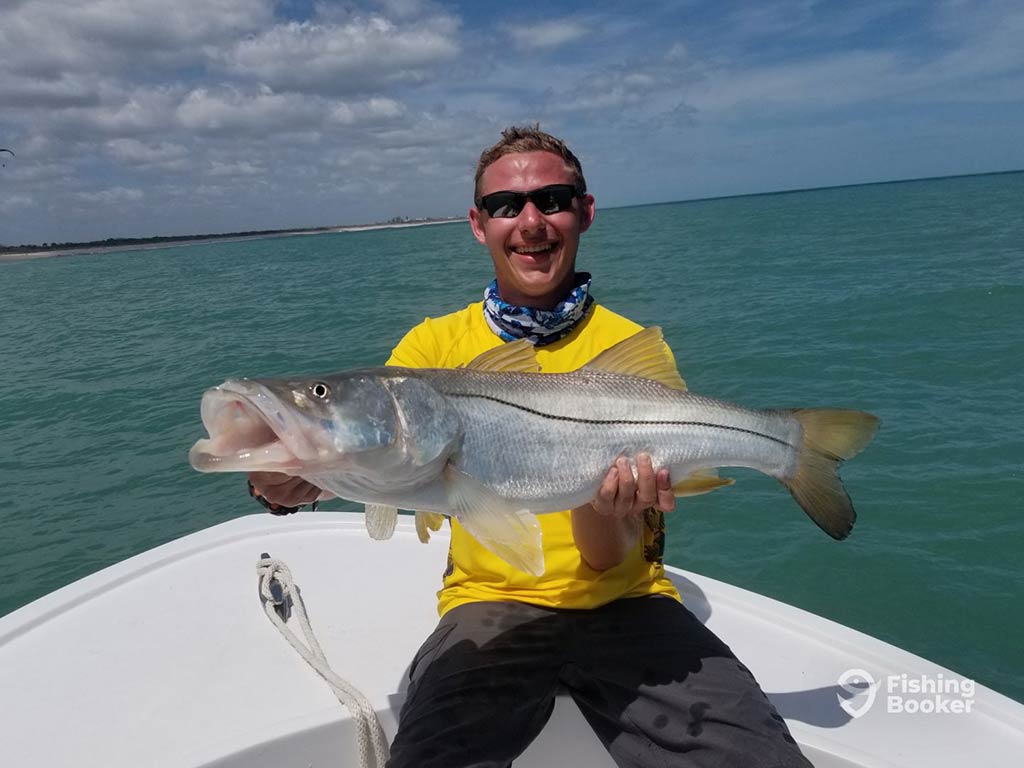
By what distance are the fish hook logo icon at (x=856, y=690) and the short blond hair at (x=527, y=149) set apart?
8.53ft

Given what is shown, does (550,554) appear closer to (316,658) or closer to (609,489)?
(609,489)

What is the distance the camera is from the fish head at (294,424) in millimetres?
2099

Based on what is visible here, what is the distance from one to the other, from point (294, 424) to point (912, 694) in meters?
2.85

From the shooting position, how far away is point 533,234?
346cm

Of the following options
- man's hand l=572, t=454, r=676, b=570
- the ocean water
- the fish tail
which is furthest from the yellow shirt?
the ocean water

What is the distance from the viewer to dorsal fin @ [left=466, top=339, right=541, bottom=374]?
107 inches


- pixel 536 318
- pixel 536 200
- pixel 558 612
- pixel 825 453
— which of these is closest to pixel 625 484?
pixel 558 612

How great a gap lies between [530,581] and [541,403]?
899mm

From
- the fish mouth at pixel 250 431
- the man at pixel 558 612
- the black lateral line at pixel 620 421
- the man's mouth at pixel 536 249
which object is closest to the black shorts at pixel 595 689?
the man at pixel 558 612

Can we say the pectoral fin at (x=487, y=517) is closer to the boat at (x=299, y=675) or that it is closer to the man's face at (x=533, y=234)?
the boat at (x=299, y=675)

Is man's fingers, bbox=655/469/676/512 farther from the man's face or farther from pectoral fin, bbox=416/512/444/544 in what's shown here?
the man's face

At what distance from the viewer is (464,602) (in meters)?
3.13

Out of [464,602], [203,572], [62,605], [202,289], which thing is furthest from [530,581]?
[202,289]

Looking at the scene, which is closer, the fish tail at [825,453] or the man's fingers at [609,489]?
the man's fingers at [609,489]
